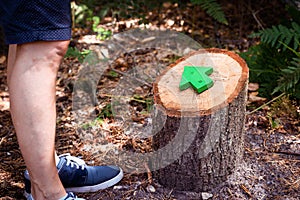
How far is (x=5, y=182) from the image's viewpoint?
2699mm

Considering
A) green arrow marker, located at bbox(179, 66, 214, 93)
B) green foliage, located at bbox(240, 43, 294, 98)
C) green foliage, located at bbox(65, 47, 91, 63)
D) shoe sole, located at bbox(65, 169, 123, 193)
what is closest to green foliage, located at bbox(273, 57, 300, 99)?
green foliage, located at bbox(240, 43, 294, 98)

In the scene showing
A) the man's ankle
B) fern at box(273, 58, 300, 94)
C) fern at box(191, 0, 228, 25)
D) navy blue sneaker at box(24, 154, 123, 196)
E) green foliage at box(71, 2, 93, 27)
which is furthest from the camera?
green foliage at box(71, 2, 93, 27)

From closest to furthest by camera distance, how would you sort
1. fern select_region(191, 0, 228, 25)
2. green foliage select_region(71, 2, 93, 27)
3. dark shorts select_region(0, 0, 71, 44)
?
dark shorts select_region(0, 0, 71, 44) → fern select_region(191, 0, 228, 25) → green foliage select_region(71, 2, 93, 27)

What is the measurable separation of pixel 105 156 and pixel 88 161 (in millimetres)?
105

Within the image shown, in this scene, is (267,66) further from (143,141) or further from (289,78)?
(143,141)

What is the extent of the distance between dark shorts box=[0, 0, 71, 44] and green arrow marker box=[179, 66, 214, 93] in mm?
787

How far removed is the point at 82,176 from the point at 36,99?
0.69m

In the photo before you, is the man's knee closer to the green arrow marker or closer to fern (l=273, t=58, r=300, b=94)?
the green arrow marker

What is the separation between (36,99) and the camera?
1970 millimetres

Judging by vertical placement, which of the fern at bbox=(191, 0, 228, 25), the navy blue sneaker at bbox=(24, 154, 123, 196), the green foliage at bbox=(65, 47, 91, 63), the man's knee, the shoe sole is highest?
the man's knee

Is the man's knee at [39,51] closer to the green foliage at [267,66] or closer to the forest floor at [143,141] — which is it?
the forest floor at [143,141]

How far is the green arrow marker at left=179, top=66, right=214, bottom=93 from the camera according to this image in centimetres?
243

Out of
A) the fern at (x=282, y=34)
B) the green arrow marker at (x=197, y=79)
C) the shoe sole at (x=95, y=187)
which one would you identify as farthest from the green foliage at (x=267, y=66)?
the shoe sole at (x=95, y=187)

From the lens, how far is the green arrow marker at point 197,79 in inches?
95.5
